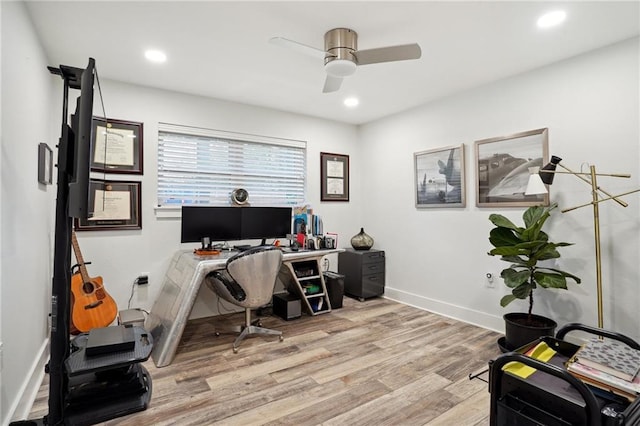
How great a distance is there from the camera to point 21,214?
1901 mm

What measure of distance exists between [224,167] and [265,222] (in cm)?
85

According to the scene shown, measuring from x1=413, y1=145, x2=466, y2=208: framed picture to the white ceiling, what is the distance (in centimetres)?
79

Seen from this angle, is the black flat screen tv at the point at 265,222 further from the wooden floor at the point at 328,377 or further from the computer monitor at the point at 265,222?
the wooden floor at the point at 328,377

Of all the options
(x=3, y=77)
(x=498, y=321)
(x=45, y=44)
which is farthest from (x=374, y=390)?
(x=45, y=44)

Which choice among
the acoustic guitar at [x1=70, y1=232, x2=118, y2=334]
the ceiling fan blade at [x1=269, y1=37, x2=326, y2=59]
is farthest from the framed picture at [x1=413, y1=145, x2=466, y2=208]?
the acoustic guitar at [x1=70, y1=232, x2=118, y2=334]

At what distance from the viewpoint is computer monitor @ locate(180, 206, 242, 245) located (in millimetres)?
3223

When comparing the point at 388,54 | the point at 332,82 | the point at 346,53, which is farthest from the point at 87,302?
the point at 388,54

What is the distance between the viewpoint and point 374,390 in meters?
2.21

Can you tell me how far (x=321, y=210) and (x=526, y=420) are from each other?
135 inches

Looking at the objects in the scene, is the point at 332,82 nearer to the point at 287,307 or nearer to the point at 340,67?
the point at 340,67

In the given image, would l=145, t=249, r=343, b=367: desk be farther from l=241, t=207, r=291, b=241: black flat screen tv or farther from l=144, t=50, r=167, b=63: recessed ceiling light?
l=144, t=50, r=167, b=63: recessed ceiling light

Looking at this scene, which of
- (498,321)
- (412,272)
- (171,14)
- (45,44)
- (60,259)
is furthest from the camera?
(412,272)

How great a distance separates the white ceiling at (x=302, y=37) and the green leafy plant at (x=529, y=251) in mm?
1344

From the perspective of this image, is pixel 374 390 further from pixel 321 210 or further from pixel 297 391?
pixel 321 210
